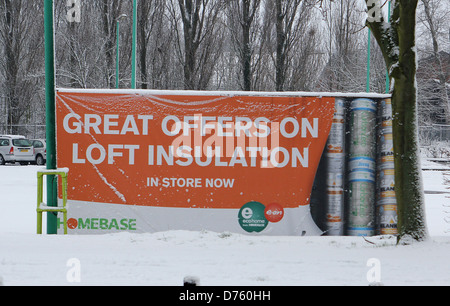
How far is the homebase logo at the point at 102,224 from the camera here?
8.21 meters

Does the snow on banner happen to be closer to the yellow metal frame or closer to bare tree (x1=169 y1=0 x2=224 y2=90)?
the yellow metal frame

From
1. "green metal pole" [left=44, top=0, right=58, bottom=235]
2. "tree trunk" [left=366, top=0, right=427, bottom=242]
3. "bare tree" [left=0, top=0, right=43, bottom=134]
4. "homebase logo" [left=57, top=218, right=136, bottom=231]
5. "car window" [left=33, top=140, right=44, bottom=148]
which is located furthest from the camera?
"bare tree" [left=0, top=0, right=43, bottom=134]

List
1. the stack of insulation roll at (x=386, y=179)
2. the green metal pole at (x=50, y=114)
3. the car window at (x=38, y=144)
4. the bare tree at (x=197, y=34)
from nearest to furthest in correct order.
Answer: the green metal pole at (x=50, y=114)
the stack of insulation roll at (x=386, y=179)
the bare tree at (x=197, y=34)
the car window at (x=38, y=144)

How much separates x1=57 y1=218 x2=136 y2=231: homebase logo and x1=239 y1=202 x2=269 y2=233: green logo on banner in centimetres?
167

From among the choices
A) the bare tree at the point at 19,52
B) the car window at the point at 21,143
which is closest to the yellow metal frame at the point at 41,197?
the car window at the point at 21,143

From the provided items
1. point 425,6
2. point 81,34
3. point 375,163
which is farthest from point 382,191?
point 425,6

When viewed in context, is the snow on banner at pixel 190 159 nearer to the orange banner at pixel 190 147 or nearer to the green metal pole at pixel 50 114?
the orange banner at pixel 190 147

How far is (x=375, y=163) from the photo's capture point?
8156 mm

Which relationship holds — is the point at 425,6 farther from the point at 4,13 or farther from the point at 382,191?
the point at 382,191

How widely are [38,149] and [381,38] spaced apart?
26.4 m

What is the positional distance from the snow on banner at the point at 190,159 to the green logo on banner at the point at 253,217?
2 centimetres

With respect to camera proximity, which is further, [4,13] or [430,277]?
[4,13]

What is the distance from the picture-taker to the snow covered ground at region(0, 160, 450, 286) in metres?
5.33

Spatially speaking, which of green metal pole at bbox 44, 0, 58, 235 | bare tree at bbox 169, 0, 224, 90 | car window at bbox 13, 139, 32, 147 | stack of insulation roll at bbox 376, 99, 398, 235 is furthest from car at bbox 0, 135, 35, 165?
Result: stack of insulation roll at bbox 376, 99, 398, 235
